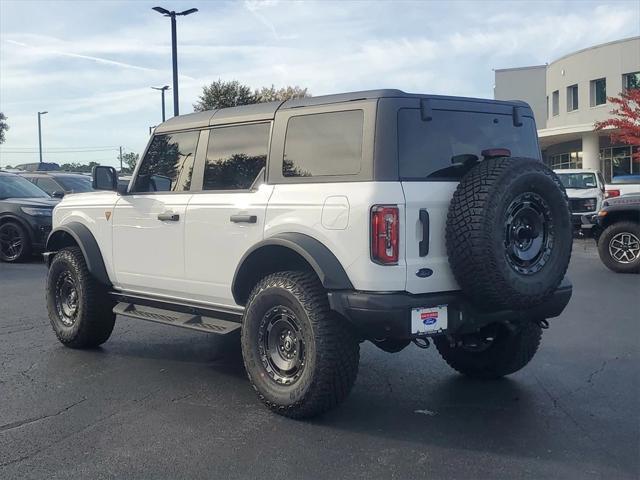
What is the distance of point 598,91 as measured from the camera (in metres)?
38.2

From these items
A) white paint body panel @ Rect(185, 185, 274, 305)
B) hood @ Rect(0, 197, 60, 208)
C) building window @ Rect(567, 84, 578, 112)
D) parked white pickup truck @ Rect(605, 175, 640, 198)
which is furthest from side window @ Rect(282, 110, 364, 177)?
building window @ Rect(567, 84, 578, 112)

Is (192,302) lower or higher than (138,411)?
higher

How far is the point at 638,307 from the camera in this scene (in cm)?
848

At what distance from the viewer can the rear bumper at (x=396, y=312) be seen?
4.15 m

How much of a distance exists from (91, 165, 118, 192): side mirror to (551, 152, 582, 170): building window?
34520 mm

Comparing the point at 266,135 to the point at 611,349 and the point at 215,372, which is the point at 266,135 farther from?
the point at 611,349

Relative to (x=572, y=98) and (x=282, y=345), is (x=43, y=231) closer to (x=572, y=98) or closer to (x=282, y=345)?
(x=282, y=345)

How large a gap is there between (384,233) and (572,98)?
131 ft

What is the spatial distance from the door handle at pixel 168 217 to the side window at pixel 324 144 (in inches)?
43.8

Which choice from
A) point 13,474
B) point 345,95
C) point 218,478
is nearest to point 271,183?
point 345,95

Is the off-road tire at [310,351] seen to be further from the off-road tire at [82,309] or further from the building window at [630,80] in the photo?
the building window at [630,80]

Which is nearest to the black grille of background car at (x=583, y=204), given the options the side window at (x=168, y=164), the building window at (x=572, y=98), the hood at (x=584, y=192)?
the hood at (x=584, y=192)

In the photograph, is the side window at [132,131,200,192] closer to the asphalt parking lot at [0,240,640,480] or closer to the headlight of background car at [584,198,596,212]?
the asphalt parking lot at [0,240,640,480]

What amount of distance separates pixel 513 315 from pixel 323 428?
1393mm
